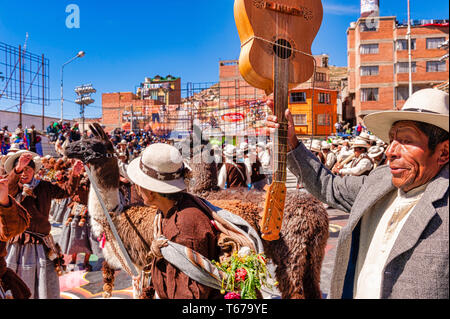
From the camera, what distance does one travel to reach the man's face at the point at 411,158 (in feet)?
4.50

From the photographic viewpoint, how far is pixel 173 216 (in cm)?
217

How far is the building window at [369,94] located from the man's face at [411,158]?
36097 mm

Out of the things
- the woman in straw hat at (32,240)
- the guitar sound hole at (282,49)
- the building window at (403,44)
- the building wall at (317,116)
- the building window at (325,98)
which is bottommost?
the woman in straw hat at (32,240)

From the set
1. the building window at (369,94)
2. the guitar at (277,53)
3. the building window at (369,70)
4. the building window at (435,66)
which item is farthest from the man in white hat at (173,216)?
the building window at (369,70)

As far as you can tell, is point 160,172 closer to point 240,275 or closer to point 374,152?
point 240,275

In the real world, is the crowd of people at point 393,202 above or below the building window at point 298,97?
below

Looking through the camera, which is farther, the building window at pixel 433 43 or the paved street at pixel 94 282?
the building window at pixel 433 43

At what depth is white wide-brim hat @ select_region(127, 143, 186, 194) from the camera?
225 centimetres

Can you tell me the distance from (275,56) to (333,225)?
6642 millimetres

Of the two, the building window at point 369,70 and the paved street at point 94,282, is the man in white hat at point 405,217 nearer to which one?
the paved street at point 94,282

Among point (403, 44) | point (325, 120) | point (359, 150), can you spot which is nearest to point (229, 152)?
point (359, 150)

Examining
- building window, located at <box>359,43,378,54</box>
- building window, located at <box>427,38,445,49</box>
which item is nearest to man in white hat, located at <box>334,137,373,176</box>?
building window, located at <box>427,38,445,49</box>

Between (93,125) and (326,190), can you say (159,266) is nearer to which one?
(326,190)

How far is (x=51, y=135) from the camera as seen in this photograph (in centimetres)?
1392
